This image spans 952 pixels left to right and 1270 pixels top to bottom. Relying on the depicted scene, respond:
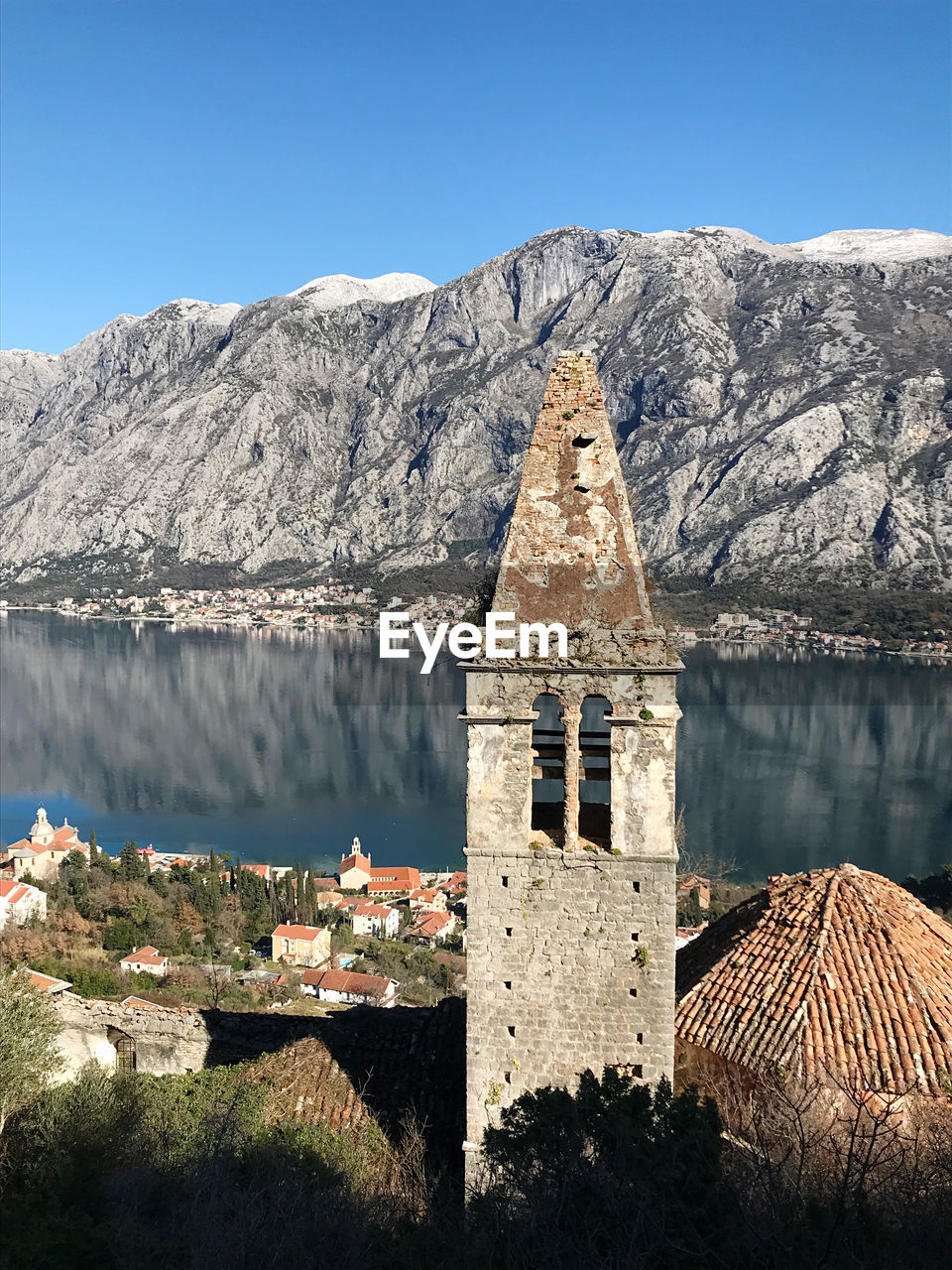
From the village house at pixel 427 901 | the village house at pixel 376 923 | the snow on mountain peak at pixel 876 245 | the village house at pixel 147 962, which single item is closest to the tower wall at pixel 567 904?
the village house at pixel 147 962

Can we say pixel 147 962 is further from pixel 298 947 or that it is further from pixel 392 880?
pixel 392 880

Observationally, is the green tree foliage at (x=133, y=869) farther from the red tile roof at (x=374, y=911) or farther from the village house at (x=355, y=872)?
the red tile roof at (x=374, y=911)

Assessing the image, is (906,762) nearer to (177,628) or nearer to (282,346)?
(177,628)

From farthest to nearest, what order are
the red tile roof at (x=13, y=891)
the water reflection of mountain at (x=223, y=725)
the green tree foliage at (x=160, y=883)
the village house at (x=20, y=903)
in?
the water reflection of mountain at (x=223, y=725) → the green tree foliage at (x=160, y=883) → the red tile roof at (x=13, y=891) → the village house at (x=20, y=903)

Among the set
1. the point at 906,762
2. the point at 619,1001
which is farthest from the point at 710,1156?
the point at 906,762

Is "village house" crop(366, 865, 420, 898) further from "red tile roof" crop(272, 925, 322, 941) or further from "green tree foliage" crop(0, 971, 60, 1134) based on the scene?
"green tree foliage" crop(0, 971, 60, 1134)

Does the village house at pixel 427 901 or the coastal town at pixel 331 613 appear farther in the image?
the coastal town at pixel 331 613

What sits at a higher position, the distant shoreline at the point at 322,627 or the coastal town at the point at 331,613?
the coastal town at the point at 331,613
